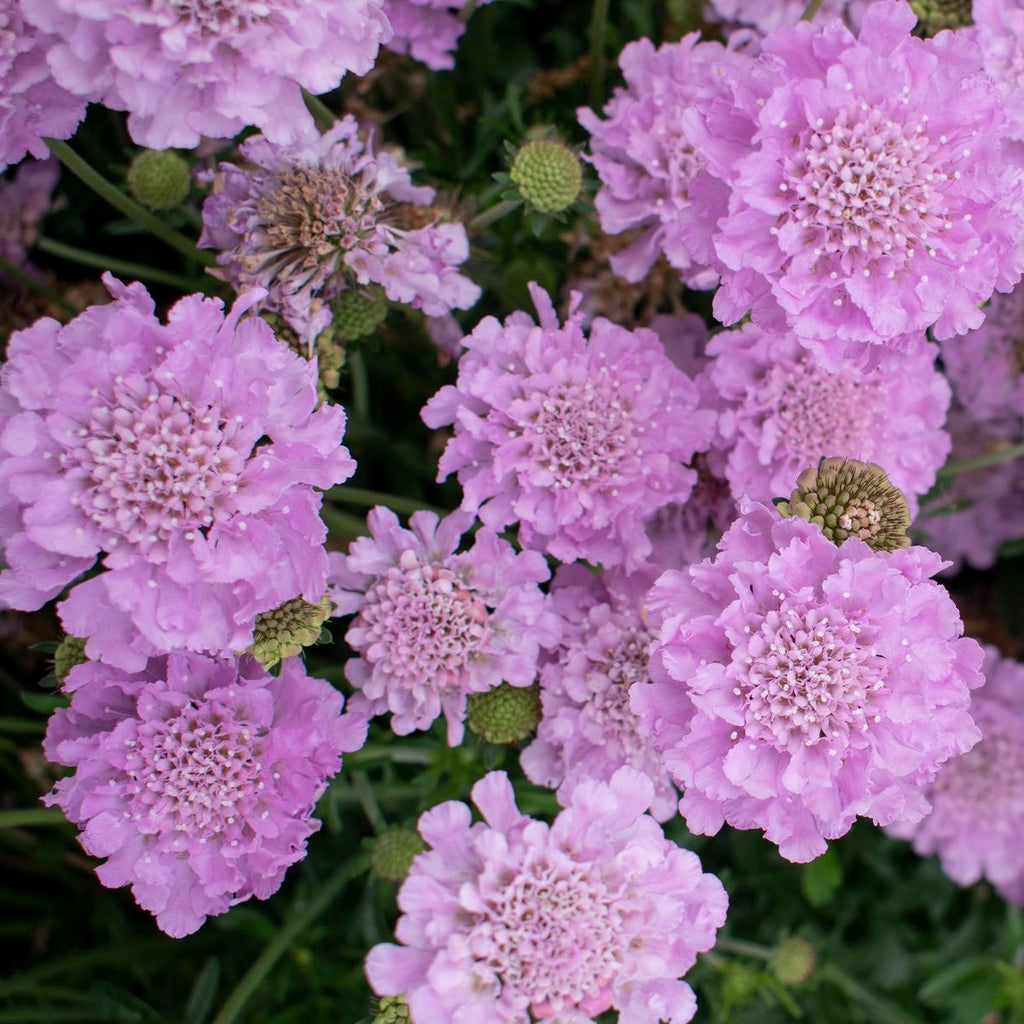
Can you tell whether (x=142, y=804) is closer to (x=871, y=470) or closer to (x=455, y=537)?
(x=455, y=537)

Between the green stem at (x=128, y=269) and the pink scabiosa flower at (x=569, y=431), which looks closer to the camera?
the pink scabiosa flower at (x=569, y=431)

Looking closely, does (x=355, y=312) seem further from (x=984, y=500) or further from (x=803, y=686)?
(x=984, y=500)

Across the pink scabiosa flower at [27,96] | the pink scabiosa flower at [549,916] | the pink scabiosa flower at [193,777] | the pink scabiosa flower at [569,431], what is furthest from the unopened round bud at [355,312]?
the pink scabiosa flower at [549,916]

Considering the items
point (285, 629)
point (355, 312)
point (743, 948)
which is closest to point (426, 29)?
point (355, 312)

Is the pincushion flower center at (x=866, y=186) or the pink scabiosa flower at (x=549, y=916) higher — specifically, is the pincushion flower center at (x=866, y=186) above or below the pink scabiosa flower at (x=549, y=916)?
above

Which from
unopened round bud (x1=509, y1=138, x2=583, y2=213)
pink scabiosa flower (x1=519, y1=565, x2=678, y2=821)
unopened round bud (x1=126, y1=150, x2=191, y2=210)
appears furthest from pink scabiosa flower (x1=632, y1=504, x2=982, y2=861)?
unopened round bud (x1=126, y1=150, x2=191, y2=210)

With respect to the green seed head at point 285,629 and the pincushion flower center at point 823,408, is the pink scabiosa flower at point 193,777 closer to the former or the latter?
the green seed head at point 285,629

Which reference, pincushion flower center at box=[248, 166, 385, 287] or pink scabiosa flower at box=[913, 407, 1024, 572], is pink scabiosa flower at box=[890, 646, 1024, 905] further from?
pincushion flower center at box=[248, 166, 385, 287]
